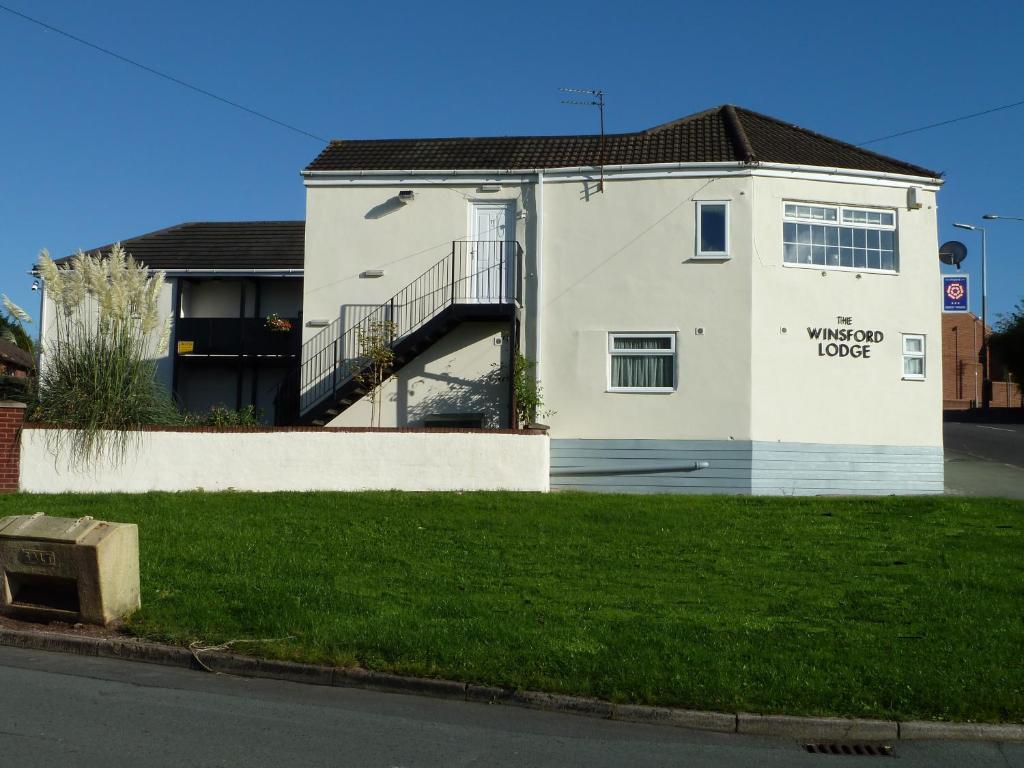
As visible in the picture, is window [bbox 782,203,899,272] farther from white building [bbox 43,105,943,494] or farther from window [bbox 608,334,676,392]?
window [bbox 608,334,676,392]

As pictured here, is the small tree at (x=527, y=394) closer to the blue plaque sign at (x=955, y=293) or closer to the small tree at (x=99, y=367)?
the small tree at (x=99, y=367)

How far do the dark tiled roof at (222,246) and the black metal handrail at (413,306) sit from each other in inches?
309

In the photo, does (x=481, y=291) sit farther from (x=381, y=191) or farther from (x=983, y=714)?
(x=983, y=714)

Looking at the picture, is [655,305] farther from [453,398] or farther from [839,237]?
[453,398]

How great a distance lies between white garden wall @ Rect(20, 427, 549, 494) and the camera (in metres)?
16.0

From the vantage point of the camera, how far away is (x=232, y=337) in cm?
2753

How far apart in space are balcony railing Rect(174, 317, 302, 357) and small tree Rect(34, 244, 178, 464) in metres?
10.9

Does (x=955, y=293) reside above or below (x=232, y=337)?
above

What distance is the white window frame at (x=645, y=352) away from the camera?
18578 mm

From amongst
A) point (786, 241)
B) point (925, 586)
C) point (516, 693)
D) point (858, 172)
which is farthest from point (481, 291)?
point (516, 693)

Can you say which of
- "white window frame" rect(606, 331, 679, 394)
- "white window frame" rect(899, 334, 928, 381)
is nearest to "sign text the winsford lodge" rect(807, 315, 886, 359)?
"white window frame" rect(899, 334, 928, 381)

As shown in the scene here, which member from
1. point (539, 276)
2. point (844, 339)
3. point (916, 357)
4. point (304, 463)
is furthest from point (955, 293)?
point (304, 463)

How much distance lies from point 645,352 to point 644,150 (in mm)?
3980

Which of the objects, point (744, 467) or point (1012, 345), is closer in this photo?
point (744, 467)
